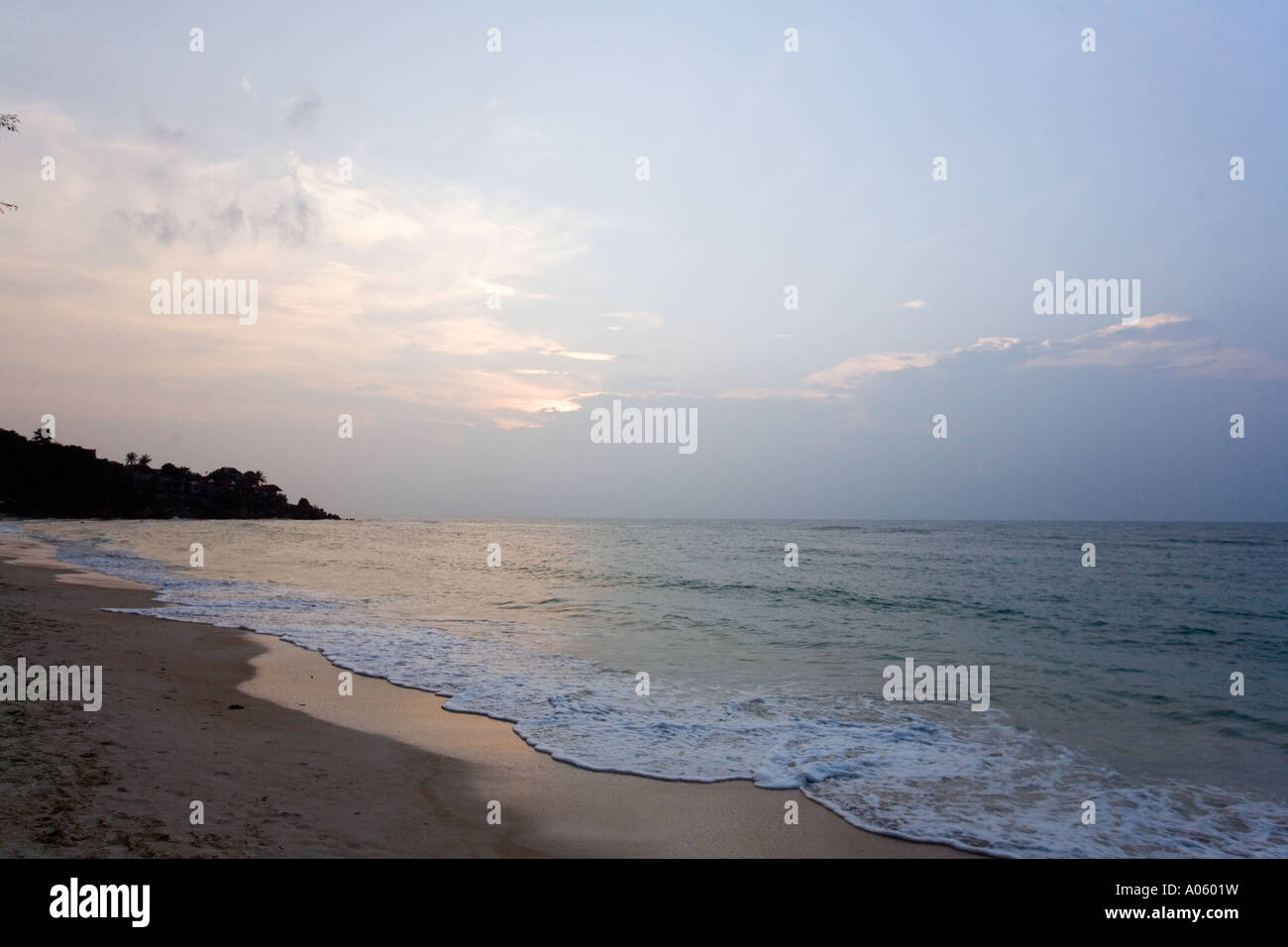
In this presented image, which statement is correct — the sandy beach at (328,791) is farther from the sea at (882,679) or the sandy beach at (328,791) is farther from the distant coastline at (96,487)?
the distant coastline at (96,487)

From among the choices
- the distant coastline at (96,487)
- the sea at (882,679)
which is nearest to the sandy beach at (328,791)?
the sea at (882,679)

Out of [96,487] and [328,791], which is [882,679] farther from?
[96,487]

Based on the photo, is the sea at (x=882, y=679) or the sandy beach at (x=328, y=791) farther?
the sea at (x=882, y=679)

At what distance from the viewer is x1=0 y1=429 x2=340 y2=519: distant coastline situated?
318 ft

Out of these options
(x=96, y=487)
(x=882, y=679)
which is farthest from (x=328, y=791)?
(x=96, y=487)

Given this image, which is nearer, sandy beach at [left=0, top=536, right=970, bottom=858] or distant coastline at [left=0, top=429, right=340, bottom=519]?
sandy beach at [left=0, top=536, right=970, bottom=858]

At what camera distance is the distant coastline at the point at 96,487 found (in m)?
96.8

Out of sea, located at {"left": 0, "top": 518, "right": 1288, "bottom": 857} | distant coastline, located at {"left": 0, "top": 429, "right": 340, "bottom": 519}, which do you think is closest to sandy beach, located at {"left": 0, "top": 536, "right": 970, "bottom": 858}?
sea, located at {"left": 0, "top": 518, "right": 1288, "bottom": 857}

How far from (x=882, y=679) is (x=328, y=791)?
10.2 m

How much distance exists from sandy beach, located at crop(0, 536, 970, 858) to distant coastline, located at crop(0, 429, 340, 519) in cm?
11213

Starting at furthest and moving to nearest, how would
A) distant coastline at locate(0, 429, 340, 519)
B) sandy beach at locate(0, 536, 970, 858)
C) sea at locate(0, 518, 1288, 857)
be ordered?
1. distant coastline at locate(0, 429, 340, 519)
2. sea at locate(0, 518, 1288, 857)
3. sandy beach at locate(0, 536, 970, 858)

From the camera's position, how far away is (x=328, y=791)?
684cm

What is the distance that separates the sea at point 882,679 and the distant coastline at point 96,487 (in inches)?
3403

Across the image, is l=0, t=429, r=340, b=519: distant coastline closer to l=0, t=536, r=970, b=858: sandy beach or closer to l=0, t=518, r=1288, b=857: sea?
l=0, t=518, r=1288, b=857: sea
